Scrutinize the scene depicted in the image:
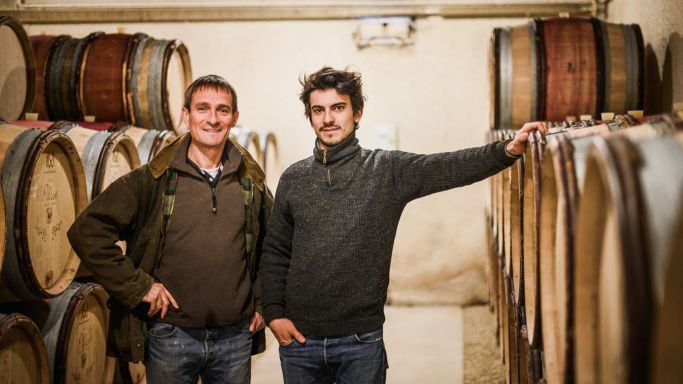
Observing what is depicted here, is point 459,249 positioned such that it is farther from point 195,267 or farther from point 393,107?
point 195,267

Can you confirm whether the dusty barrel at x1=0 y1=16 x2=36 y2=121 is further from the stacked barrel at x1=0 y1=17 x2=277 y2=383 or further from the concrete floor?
the concrete floor

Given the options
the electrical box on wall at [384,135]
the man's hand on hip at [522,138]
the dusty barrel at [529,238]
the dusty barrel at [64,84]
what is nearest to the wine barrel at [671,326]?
the dusty barrel at [529,238]

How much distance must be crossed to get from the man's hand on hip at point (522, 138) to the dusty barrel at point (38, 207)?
74.3 inches

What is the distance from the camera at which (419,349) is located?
509cm

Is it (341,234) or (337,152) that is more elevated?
(337,152)

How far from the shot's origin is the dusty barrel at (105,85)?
13.4 ft

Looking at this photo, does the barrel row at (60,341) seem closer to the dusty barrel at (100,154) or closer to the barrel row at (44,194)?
the barrel row at (44,194)

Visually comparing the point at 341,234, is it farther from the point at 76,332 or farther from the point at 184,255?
the point at 76,332

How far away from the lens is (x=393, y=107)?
648 cm

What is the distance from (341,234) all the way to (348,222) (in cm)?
5

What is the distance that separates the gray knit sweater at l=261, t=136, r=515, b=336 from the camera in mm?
2184

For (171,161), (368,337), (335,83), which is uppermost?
(335,83)

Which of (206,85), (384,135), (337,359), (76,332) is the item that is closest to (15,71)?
(76,332)

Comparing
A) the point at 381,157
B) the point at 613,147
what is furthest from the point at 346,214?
the point at 613,147
